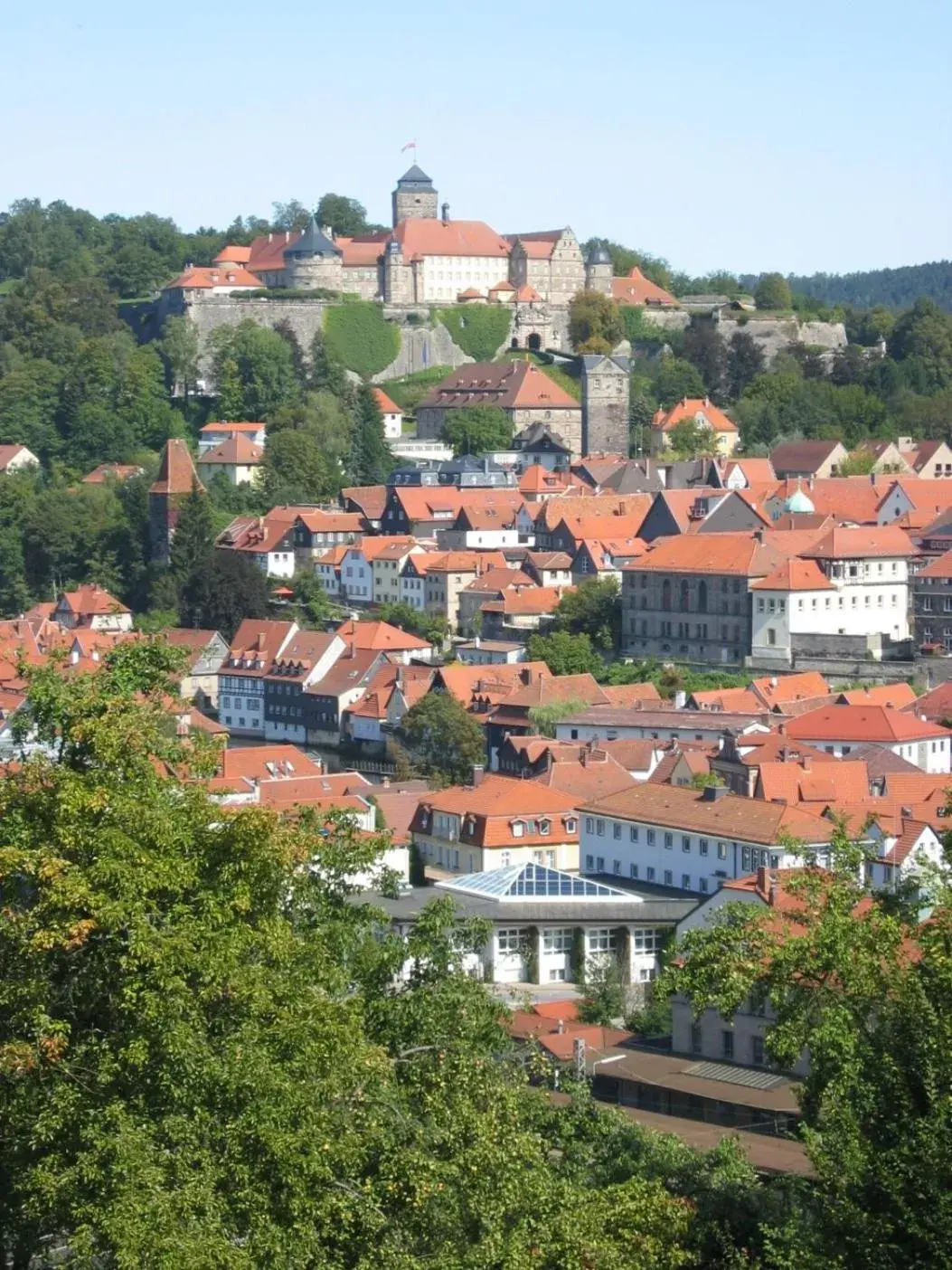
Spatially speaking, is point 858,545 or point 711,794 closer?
point 711,794

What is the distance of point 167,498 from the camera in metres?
73.6

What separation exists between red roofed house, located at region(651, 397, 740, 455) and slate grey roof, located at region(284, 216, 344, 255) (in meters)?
16.8

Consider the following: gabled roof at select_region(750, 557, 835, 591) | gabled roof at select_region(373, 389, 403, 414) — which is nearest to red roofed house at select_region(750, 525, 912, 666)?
gabled roof at select_region(750, 557, 835, 591)

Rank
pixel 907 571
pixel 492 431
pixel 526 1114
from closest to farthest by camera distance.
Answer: pixel 526 1114
pixel 907 571
pixel 492 431

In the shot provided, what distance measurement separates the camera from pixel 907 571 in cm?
6019

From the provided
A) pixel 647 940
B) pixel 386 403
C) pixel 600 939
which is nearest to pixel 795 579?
pixel 647 940

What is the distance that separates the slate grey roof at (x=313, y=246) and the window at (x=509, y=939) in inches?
2357

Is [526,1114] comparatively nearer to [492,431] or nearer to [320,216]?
[492,431]

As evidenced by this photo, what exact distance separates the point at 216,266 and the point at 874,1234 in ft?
278

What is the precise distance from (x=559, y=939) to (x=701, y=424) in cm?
4682

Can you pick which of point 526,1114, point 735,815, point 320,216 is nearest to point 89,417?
point 320,216

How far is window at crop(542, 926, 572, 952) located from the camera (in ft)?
123

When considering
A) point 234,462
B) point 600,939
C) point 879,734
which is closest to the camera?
point 600,939

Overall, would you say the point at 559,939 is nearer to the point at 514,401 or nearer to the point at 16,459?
the point at 514,401
